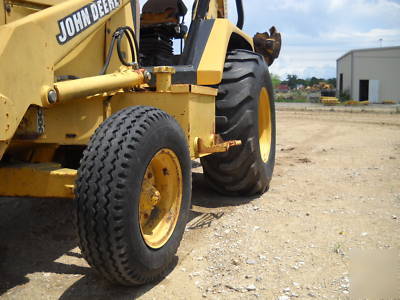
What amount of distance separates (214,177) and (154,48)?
1.40 m

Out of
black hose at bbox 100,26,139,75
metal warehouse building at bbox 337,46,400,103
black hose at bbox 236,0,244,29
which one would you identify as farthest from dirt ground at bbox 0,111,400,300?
metal warehouse building at bbox 337,46,400,103

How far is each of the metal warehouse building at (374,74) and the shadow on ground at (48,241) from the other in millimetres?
30893

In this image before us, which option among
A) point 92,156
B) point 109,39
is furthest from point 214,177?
point 92,156

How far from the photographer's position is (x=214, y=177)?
14.0 feet

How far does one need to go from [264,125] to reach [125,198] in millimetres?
3184

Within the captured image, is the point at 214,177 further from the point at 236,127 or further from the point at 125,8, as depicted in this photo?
the point at 125,8

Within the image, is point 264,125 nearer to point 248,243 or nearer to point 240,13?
point 240,13

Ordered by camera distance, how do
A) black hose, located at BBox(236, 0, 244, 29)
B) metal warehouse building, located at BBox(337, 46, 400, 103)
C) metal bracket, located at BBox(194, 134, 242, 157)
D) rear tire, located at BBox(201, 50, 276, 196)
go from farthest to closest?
1. metal warehouse building, located at BBox(337, 46, 400, 103)
2. black hose, located at BBox(236, 0, 244, 29)
3. rear tire, located at BBox(201, 50, 276, 196)
4. metal bracket, located at BBox(194, 134, 242, 157)

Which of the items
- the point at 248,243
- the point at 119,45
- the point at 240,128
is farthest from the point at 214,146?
the point at 119,45

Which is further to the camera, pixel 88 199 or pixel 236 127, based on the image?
pixel 236 127

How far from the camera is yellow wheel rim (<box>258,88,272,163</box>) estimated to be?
496cm

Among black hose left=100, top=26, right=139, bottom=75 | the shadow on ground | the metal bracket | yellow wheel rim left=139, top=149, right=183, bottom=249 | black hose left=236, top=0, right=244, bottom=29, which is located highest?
black hose left=236, top=0, right=244, bottom=29

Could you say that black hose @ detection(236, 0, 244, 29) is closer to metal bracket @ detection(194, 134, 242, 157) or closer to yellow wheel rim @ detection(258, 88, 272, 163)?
yellow wheel rim @ detection(258, 88, 272, 163)

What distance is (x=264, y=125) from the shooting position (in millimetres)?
5125
